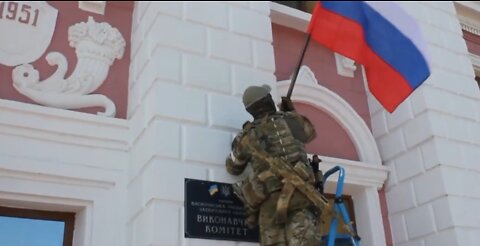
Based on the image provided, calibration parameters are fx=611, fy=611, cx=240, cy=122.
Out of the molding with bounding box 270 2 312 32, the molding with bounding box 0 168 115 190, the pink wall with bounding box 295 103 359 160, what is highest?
the molding with bounding box 270 2 312 32

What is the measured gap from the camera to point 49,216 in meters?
4.41

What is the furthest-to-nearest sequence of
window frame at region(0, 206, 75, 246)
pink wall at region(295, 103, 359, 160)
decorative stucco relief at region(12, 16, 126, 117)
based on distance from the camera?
pink wall at region(295, 103, 359, 160), decorative stucco relief at region(12, 16, 126, 117), window frame at region(0, 206, 75, 246)

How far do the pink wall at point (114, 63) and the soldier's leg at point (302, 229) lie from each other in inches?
69.1

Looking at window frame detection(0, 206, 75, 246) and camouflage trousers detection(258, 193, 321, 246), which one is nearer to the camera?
camouflage trousers detection(258, 193, 321, 246)

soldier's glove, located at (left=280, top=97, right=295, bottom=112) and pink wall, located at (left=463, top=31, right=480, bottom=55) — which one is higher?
pink wall, located at (left=463, top=31, right=480, bottom=55)

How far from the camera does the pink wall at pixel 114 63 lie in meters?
4.64

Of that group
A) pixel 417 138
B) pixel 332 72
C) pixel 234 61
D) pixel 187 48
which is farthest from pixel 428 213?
pixel 187 48

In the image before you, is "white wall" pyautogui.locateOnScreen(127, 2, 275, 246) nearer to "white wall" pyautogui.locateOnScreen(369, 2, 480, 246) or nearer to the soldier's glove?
the soldier's glove

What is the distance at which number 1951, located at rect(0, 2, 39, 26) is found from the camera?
186 inches

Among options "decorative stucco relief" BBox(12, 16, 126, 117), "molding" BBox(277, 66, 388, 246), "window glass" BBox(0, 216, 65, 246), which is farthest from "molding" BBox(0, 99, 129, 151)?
"molding" BBox(277, 66, 388, 246)

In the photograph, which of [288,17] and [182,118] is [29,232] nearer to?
[182,118]

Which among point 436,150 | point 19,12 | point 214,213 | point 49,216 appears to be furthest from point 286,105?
point 19,12

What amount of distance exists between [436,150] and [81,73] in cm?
290

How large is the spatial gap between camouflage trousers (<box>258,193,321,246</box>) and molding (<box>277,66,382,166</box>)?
5.54 feet
